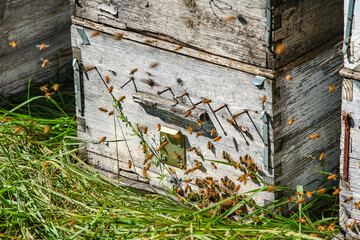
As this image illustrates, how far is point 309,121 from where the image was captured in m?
3.35

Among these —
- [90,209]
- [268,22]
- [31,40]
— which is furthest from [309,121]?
[31,40]

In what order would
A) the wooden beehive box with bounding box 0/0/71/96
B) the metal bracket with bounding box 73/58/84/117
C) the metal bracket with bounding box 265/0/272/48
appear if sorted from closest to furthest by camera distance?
the metal bracket with bounding box 265/0/272/48
the metal bracket with bounding box 73/58/84/117
the wooden beehive box with bounding box 0/0/71/96

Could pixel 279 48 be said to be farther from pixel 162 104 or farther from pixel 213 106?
pixel 162 104

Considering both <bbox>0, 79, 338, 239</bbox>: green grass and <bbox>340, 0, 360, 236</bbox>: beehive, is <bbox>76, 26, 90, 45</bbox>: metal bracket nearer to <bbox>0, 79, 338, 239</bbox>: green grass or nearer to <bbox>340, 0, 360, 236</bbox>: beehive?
<bbox>0, 79, 338, 239</bbox>: green grass

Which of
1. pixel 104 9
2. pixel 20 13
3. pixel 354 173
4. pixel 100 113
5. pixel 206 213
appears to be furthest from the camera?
pixel 20 13

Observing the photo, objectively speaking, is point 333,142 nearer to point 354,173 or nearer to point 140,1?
point 354,173

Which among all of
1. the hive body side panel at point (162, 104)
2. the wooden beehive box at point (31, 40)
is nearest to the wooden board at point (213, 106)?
the hive body side panel at point (162, 104)

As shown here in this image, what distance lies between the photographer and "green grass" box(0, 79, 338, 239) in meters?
3.04

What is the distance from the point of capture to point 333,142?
3.57 meters

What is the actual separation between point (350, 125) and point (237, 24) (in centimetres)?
72

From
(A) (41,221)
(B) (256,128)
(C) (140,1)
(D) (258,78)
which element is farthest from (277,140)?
(A) (41,221)

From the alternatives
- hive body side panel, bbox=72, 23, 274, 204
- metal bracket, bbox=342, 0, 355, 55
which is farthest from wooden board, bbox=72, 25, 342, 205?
metal bracket, bbox=342, 0, 355, 55

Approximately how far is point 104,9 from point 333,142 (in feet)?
4.84

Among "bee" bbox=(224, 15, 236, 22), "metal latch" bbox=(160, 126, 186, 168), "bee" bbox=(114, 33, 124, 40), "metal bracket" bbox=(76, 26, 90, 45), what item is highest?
"bee" bbox=(224, 15, 236, 22)
